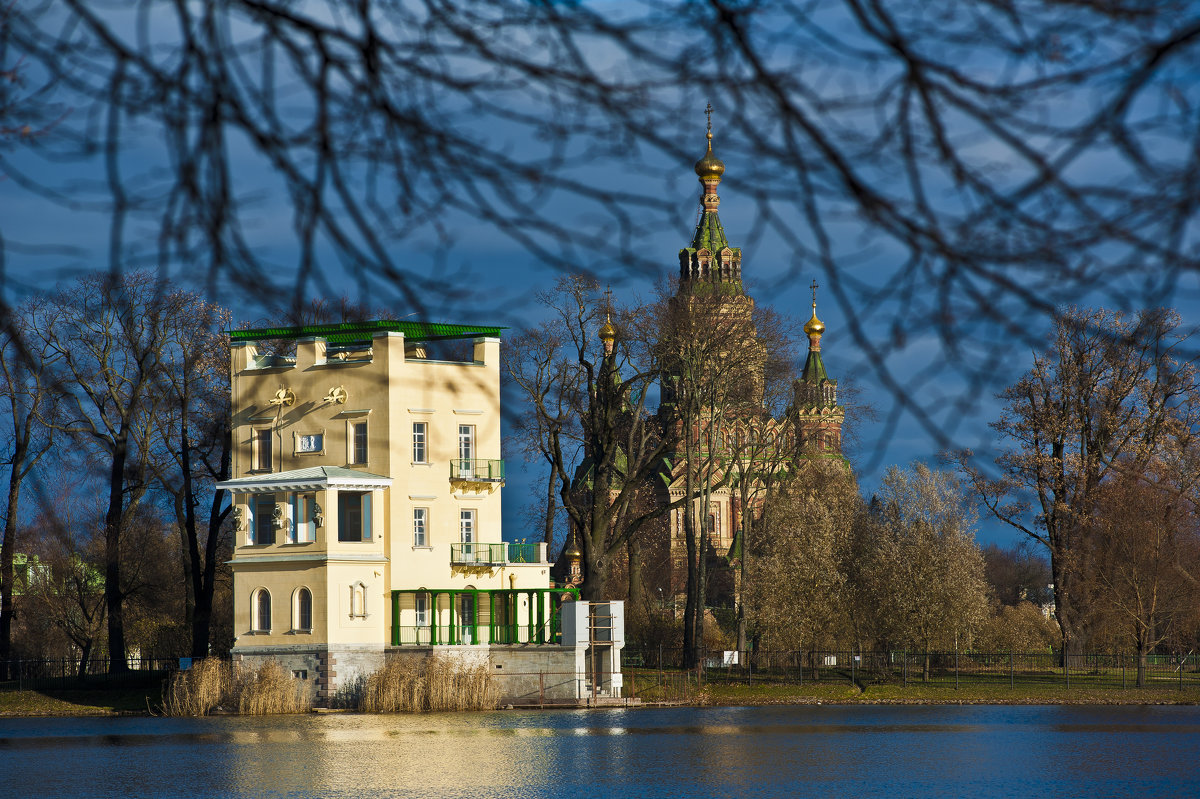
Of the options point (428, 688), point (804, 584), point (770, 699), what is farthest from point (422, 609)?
point (804, 584)

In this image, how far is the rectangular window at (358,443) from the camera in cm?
4525

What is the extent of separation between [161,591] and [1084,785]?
3980 centimetres

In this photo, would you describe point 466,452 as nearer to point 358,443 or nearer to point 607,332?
point 358,443

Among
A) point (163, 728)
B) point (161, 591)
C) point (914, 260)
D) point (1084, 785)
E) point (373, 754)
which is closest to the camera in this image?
point (914, 260)

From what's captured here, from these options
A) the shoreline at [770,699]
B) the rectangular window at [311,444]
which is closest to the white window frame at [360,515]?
the rectangular window at [311,444]

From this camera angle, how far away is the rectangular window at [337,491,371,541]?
4388 cm

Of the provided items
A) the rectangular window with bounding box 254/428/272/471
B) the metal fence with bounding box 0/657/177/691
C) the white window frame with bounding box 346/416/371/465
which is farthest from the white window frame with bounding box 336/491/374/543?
the metal fence with bounding box 0/657/177/691

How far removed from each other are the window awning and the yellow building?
5 centimetres

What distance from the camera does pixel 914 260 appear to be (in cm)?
417

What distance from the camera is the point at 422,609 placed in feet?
146

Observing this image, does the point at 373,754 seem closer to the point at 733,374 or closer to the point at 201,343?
the point at 201,343

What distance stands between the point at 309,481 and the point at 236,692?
6.40m

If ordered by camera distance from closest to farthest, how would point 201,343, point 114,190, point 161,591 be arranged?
point 114,190 < point 201,343 < point 161,591

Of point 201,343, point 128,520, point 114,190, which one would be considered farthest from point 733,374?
point 114,190
